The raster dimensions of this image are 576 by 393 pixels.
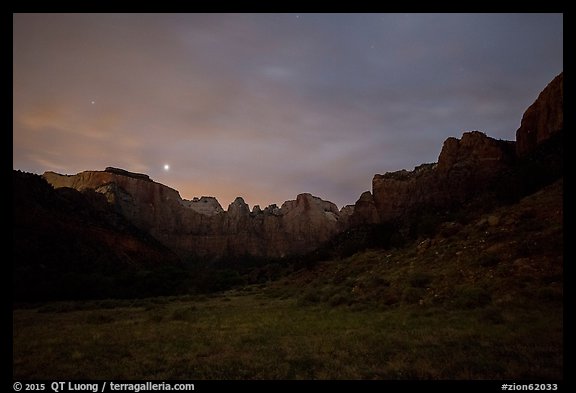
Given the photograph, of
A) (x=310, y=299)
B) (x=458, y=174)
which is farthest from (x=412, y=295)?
(x=458, y=174)

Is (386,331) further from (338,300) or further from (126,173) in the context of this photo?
(126,173)

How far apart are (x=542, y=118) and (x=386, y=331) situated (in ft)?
221

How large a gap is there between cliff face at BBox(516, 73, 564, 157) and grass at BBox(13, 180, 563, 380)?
47.1 m

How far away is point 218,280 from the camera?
4669cm

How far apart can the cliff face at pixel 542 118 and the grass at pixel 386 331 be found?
47.1m

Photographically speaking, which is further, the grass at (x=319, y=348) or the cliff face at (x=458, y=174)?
the cliff face at (x=458, y=174)

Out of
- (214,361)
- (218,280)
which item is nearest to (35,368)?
(214,361)

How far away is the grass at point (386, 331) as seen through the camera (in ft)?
24.3

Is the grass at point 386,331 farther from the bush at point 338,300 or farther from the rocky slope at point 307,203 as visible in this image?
the rocky slope at point 307,203

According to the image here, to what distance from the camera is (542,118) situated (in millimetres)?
59188

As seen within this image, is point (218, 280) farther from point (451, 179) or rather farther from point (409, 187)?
point (409, 187)

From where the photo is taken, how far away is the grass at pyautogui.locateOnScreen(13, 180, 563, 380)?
292 inches

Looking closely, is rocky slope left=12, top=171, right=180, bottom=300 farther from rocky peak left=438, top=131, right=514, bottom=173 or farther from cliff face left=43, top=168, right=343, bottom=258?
cliff face left=43, top=168, right=343, bottom=258

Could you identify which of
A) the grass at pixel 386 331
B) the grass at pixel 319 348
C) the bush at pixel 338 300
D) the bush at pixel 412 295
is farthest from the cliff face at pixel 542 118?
the grass at pixel 319 348
